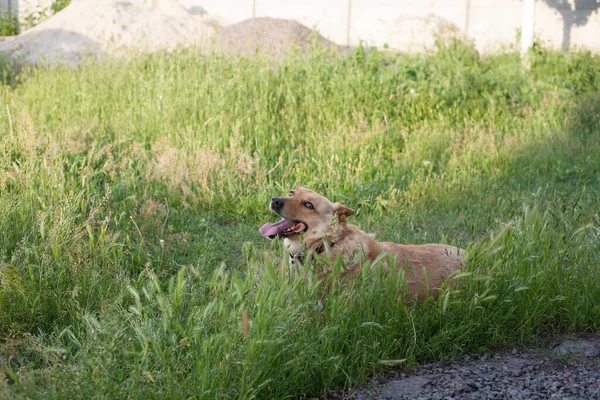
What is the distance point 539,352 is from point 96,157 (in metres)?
4.50

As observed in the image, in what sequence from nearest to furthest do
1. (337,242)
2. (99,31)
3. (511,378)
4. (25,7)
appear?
(511,378) → (337,242) → (99,31) → (25,7)

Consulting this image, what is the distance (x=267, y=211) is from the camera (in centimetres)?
721

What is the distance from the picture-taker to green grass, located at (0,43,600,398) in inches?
142

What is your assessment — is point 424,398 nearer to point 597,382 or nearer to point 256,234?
point 597,382

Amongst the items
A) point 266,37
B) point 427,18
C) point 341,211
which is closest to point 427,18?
point 427,18

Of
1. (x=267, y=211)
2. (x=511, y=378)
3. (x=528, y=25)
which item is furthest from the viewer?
(x=528, y=25)

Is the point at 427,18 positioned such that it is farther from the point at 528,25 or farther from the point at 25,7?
the point at 25,7

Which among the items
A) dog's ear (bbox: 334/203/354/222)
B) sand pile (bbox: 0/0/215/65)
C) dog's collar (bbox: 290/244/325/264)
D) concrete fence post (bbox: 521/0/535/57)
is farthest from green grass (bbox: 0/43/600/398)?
sand pile (bbox: 0/0/215/65)

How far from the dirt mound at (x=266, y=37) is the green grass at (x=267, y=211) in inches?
49.0

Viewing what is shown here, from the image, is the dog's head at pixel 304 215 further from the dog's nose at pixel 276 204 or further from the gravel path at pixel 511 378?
the gravel path at pixel 511 378

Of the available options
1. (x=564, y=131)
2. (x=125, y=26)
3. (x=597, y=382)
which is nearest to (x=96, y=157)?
(x=597, y=382)

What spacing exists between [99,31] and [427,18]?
653cm

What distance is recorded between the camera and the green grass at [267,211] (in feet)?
11.8

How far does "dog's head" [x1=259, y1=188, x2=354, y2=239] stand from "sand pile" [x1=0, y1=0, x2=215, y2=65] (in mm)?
8905
